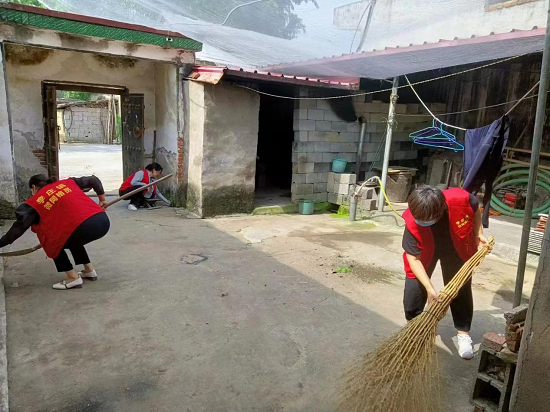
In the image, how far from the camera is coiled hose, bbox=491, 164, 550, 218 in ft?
22.9

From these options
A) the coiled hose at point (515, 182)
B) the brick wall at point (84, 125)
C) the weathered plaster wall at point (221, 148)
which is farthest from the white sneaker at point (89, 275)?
the brick wall at point (84, 125)

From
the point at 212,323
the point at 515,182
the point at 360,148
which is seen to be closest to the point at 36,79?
the point at 360,148

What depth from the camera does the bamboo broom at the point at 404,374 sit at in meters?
2.25

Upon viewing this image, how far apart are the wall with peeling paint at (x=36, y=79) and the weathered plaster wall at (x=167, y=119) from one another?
20 mm

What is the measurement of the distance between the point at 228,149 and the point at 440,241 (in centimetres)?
478

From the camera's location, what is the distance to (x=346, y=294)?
4.16m

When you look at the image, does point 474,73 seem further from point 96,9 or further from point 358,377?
point 358,377

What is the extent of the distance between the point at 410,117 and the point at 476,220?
6.22m

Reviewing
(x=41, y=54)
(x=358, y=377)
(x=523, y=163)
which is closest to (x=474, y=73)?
(x=523, y=163)

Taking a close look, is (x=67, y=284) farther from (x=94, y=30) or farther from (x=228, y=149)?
(x=94, y=30)

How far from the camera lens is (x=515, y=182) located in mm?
7332

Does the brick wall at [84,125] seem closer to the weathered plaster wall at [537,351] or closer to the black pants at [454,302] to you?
the black pants at [454,302]

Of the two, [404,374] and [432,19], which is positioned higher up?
[432,19]

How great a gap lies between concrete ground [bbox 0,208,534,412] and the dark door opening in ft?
13.0
